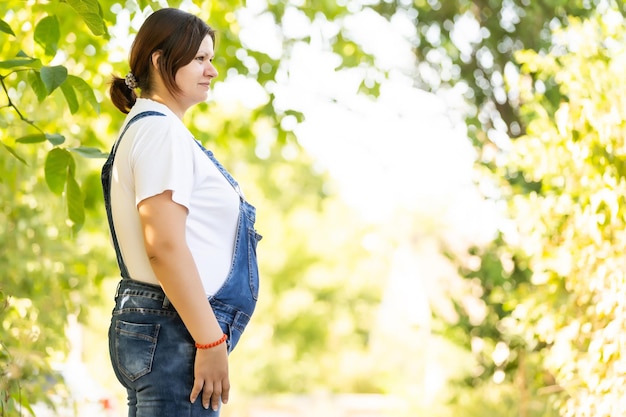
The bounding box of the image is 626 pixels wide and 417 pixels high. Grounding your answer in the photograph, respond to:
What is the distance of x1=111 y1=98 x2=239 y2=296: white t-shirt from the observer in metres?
2.08

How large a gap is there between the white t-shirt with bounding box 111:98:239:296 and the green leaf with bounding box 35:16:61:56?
706 mm

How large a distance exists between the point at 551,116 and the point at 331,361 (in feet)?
78.9

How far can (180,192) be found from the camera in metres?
2.06

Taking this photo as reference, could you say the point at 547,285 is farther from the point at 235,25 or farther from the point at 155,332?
the point at 155,332

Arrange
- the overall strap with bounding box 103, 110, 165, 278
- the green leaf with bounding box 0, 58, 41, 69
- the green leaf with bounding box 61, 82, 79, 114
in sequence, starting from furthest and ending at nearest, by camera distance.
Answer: the green leaf with bounding box 61, 82, 79, 114
the green leaf with bounding box 0, 58, 41, 69
the overall strap with bounding box 103, 110, 165, 278

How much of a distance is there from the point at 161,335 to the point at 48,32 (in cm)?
112

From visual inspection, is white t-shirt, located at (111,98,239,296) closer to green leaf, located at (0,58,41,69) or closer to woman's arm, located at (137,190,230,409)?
woman's arm, located at (137,190,230,409)

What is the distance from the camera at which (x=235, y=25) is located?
6145 mm

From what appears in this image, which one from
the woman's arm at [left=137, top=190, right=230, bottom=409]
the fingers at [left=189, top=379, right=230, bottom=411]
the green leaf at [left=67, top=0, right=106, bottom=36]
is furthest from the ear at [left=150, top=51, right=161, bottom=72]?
the fingers at [left=189, top=379, right=230, bottom=411]

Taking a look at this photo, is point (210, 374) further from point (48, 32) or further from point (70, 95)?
point (48, 32)

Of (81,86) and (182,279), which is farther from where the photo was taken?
(81,86)

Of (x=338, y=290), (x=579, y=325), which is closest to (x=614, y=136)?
(x=579, y=325)

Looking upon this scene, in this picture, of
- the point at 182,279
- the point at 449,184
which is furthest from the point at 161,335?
the point at 449,184

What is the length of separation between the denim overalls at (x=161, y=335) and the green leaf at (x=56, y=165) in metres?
0.58
